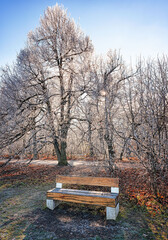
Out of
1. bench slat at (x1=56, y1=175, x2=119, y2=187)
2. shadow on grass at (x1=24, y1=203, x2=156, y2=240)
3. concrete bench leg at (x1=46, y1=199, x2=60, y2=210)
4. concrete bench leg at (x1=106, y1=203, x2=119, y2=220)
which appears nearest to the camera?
shadow on grass at (x1=24, y1=203, x2=156, y2=240)

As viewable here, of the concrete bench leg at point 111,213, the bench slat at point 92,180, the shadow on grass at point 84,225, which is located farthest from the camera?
the bench slat at point 92,180

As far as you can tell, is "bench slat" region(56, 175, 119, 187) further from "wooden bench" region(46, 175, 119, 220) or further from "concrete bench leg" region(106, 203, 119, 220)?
"concrete bench leg" region(106, 203, 119, 220)

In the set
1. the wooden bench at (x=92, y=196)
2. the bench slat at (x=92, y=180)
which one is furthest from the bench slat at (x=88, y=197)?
the bench slat at (x=92, y=180)

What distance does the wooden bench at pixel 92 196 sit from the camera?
124 inches

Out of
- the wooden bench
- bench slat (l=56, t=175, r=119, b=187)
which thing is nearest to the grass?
the wooden bench

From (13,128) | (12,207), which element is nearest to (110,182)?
(12,207)

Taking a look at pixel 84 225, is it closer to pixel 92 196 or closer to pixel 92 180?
pixel 92 196

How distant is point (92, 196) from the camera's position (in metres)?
3.25

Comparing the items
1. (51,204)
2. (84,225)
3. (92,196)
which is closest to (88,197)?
(92,196)

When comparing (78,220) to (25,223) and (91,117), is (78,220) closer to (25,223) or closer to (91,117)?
(25,223)

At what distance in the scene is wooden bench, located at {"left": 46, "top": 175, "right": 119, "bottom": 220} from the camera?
10.3ft

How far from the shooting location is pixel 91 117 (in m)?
6.73

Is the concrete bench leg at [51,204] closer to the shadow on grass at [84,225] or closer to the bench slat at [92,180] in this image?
the shadow on grass at [84,225]

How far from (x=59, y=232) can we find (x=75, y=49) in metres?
8.35
